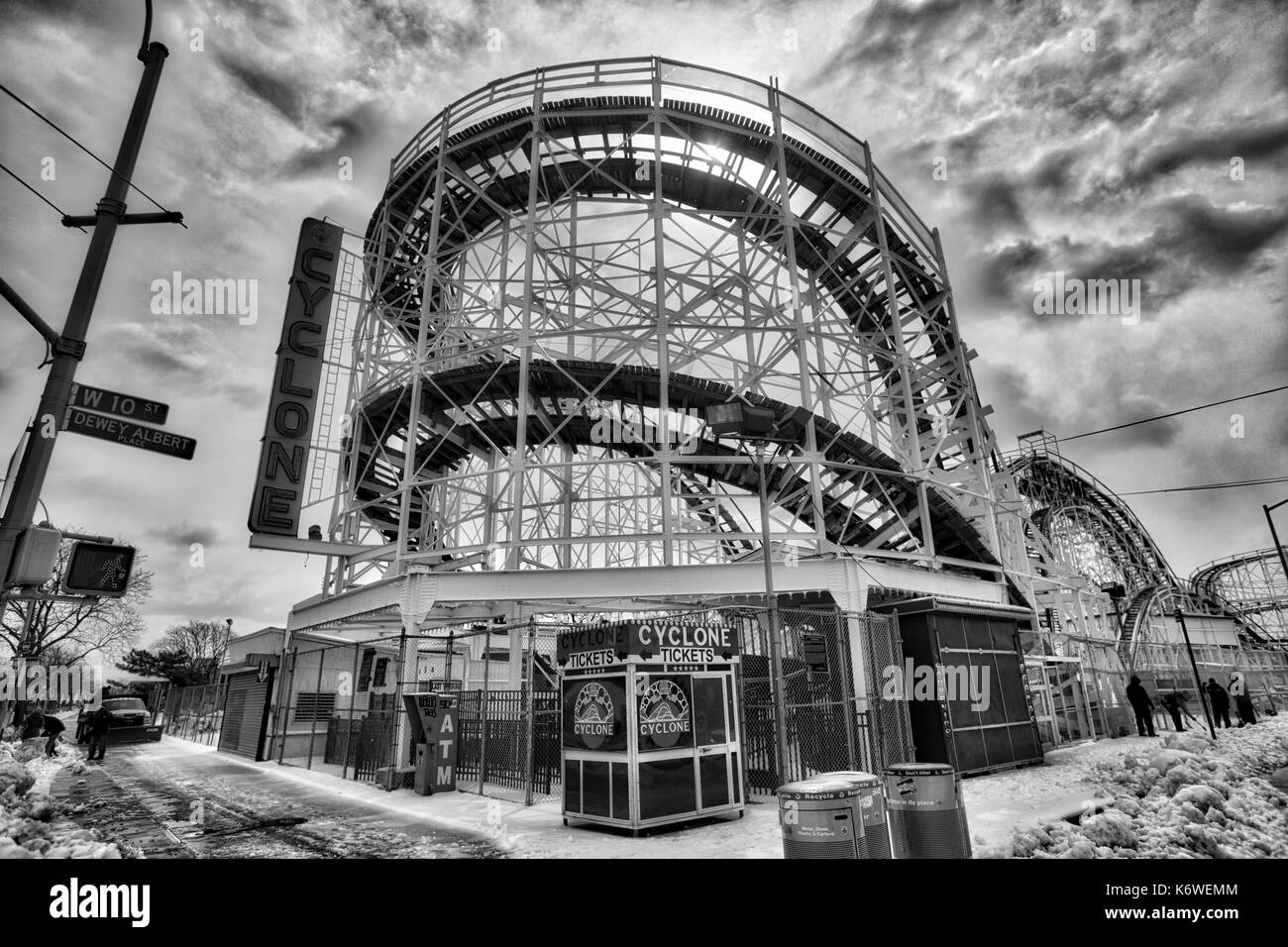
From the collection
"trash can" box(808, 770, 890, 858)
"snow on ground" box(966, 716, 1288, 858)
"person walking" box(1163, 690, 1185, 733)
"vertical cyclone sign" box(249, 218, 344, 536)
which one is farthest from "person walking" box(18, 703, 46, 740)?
"person walking" box(1163, 690, 1185, 733)

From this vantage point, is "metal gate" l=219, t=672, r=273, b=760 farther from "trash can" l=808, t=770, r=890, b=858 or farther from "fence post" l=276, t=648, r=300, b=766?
"trash can" l=808, t=770, r=890, b=858

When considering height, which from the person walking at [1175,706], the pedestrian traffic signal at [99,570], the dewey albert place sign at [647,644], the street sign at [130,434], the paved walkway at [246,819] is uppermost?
the street sign at [130,434]

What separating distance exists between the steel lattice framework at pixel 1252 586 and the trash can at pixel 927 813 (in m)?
59.5

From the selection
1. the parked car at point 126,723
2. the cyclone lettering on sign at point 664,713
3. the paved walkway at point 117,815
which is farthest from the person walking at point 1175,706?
the parked car at point 126,723

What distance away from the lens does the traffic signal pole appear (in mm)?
5379

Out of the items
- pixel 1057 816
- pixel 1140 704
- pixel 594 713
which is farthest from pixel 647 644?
pixel 1140 704

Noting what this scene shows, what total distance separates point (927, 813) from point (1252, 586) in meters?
70.0

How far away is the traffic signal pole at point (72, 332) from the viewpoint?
538cm

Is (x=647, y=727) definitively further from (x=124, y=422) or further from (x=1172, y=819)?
(x=124, y=422)

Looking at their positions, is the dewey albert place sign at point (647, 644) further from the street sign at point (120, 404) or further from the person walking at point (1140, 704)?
the person walking at point (1140, 704)

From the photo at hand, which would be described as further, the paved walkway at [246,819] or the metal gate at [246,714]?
the metal gate at [246,714]

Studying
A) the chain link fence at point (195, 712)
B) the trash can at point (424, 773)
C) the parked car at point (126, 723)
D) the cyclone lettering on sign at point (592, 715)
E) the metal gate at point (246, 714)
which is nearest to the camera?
the cyclone lettering on sign at point (592, 715)

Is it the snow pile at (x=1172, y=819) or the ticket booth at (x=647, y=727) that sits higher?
the ticket booth at (x=647, y=727)

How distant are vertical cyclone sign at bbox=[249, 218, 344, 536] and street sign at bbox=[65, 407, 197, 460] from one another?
12098 millimetres
